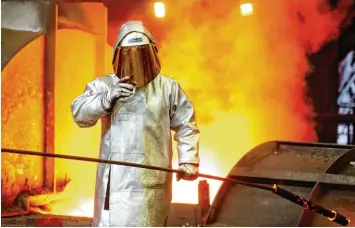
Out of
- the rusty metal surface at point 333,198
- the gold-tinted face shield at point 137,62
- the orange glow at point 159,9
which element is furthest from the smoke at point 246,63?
the gold-tinted face shield at point 137,62

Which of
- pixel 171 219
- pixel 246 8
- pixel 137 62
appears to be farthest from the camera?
pixel 246 8

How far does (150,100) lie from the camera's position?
12.1ft

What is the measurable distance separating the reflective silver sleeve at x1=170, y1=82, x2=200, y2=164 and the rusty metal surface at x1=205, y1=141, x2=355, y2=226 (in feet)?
3.13

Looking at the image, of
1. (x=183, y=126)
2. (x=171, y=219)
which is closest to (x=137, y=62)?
(x=183, y=126)

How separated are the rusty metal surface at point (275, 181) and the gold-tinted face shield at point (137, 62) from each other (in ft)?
4.45

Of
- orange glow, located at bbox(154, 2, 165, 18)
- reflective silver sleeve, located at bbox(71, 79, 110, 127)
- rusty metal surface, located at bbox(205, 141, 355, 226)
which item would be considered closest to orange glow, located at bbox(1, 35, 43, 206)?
orange glow, located at bbox(154, 2, 165, 18)

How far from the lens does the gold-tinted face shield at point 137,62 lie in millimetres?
3619

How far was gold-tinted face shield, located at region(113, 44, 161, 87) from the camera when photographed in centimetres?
Result: 362

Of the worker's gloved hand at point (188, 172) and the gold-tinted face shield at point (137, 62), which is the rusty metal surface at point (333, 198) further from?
the gold-tinted face shield at point (137, 62)

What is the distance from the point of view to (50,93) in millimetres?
7094

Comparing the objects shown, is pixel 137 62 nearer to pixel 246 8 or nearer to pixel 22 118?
pixel 22 118

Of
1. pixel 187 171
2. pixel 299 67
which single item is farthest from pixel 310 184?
pixel 299 67

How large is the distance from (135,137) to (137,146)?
0.06m

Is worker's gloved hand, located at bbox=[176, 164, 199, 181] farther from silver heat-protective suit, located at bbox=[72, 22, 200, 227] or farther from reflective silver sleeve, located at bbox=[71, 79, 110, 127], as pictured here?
reflective silver sleeve, located at bbox=[71, 79, 110, 127]
